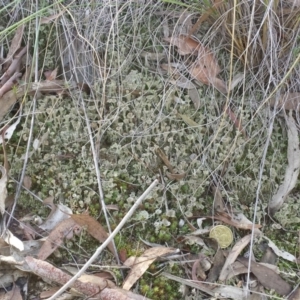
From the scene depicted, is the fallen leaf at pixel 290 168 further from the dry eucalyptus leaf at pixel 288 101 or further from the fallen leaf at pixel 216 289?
the fallen leaf at pixel 216 289

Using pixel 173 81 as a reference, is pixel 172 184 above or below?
below

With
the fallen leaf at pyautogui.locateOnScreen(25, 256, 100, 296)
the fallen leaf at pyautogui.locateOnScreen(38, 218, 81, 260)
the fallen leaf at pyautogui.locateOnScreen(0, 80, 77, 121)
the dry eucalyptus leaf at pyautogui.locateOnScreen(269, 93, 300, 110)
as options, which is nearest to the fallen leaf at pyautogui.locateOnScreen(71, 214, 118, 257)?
the fallen leaf at pyautogui.locateOnScreen(38, 218, 81, 260)

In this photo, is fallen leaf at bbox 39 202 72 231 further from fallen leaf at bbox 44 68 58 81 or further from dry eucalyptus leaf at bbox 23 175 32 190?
fallen leaf at bbox 44 68 58 81

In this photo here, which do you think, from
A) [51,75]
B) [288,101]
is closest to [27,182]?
[51,75]

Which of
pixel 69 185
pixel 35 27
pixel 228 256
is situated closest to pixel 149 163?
pixel 69 185

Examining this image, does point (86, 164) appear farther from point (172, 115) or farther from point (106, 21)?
point (106, 21)

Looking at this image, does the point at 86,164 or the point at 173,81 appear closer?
the point at 86,164

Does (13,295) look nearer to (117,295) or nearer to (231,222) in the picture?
(117,295)
